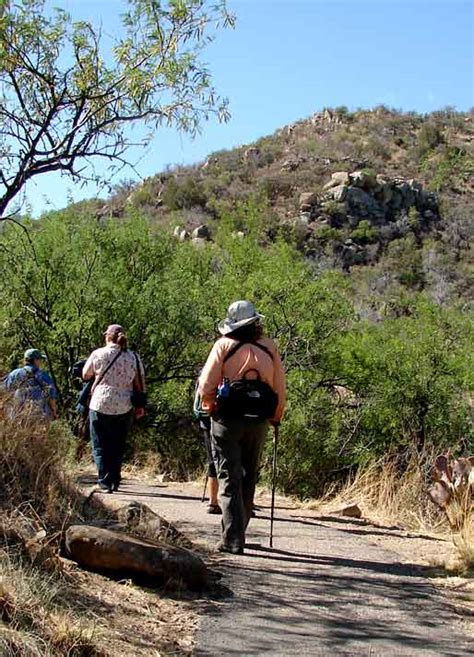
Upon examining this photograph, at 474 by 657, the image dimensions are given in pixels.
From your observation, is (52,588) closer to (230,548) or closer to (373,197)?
(230,548)

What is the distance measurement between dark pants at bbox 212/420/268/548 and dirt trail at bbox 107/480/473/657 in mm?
212

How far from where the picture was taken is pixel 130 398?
9.35 m

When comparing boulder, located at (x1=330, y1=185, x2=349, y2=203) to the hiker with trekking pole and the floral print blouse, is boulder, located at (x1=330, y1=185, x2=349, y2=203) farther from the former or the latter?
the hiker with trekking pole

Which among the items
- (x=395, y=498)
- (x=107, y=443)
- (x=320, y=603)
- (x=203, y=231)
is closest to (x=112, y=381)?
(x=107, y=443)

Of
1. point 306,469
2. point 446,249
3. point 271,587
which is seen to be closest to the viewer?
point 271,587

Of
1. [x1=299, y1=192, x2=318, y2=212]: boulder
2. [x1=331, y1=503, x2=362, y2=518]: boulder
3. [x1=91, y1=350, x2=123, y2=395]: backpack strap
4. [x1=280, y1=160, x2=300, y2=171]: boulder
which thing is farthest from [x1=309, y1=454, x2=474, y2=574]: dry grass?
[x1=280, y1=160, x2=300, y2=171]: boulder

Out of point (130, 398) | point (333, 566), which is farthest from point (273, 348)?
point (130, 398)

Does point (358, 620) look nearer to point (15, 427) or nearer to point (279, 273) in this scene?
point (15, 427)

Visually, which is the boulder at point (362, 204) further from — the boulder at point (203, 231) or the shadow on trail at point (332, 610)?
the shadow on trail at point (332, 610)

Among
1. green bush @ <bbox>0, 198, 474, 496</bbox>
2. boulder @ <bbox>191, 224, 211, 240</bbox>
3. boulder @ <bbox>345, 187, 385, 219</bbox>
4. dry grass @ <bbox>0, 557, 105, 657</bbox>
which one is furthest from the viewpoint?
boulder @ <bbox>345, 187, 385, 219</bbox>

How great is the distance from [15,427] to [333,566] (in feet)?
8.19

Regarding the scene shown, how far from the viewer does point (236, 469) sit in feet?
22.4

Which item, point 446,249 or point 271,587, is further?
point 446,249

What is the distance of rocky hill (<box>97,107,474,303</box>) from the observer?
39.6 meters
